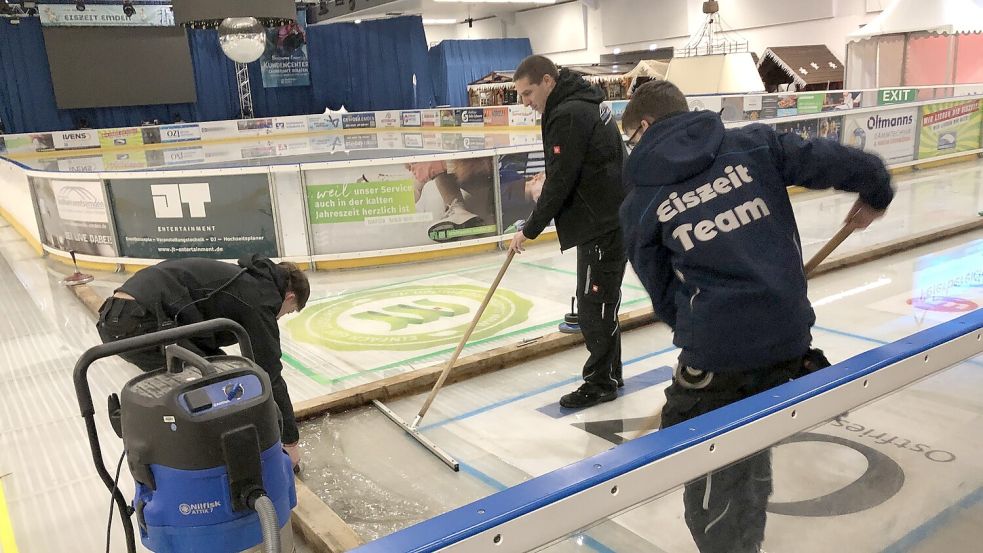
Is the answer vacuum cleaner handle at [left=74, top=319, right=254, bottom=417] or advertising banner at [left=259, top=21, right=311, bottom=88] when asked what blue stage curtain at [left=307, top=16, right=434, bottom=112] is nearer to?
advertising banner at [left=259, top=21, right=311, bottom=88]

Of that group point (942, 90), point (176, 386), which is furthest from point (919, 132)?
point (176, 386)

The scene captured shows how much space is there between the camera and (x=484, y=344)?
4.86m

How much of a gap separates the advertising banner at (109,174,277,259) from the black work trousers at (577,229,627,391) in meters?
4.26

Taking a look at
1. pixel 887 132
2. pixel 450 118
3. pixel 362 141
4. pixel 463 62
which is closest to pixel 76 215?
pixel 887 132

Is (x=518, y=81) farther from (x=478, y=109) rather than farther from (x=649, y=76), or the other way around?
(x=478, y=109)

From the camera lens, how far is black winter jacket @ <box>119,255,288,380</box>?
2490mm

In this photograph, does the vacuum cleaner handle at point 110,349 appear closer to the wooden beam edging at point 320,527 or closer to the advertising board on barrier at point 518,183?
the wooden beam edging at point 320,527

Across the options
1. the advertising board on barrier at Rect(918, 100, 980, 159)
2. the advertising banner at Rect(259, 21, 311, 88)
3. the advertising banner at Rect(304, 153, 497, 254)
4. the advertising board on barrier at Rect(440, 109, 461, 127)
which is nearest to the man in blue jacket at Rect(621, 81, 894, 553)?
the advertising banner at Rect(304, 153, 497, 254)

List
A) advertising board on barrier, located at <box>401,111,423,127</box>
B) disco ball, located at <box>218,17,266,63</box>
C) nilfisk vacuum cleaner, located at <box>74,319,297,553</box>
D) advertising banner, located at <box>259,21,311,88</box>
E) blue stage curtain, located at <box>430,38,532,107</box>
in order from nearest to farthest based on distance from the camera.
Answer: nilfisk vacuum cleaner, located at <box>74,319,297,553</box>
disco ball, located at <box>218,17,266,63</box>
advertising board on barrier, located at <box>401,111,423,127</box>
advertising banner, located at <box>259,21,311,88</box>
blue stage curtain, located at <box>430,38,532,107</box>

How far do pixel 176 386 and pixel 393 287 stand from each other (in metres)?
5.15

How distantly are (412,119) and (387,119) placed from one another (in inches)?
49.6

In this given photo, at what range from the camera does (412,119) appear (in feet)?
70.4

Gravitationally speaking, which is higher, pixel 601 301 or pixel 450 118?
pixel 450 118

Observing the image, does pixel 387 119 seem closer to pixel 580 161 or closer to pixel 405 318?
pixel 405 318
